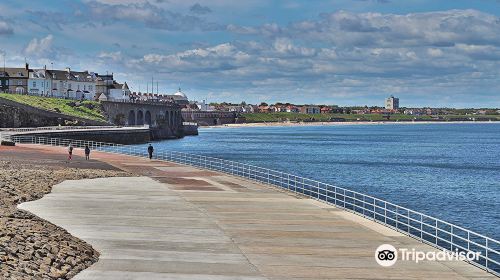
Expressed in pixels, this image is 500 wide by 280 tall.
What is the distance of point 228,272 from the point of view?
61.9 ft

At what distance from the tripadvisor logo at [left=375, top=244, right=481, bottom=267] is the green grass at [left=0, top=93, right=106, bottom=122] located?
132025 millimetres

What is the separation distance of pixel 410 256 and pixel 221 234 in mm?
7194

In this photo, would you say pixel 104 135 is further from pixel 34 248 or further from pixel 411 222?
pixel 34 248

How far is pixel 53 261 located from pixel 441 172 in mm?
73300

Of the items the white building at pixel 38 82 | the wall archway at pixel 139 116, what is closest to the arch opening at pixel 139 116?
the wall archway at pixel 139 116

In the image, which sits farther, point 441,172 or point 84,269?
point 441,172

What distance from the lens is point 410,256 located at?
21.3 metres

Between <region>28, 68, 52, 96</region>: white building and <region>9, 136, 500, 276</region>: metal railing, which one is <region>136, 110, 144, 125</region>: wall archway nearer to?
<region>28, 68, 52, 96</region>: white building

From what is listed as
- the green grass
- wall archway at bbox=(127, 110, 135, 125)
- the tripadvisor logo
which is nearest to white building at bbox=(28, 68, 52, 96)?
the green grass

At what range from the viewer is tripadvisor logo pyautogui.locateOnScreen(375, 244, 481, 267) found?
2059 centimetres

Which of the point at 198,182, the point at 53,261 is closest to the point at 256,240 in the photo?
the point at 53,261

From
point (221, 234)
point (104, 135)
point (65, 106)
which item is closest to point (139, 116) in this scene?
point (65, 106)

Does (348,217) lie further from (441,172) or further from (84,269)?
(441,172)

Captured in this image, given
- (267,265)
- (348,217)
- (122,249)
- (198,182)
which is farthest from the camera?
(198,182)
